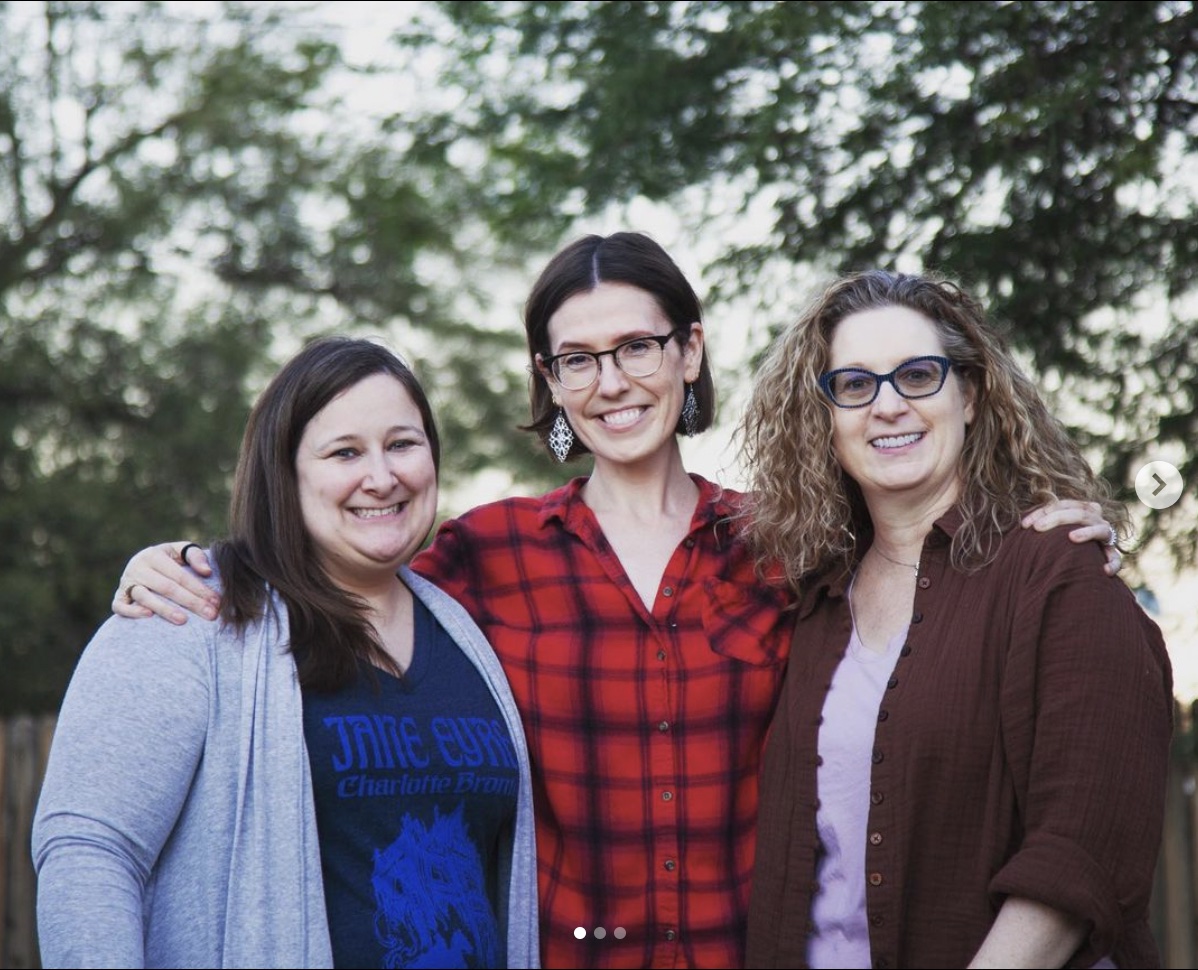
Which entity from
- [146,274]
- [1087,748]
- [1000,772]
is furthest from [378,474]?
[146,274]

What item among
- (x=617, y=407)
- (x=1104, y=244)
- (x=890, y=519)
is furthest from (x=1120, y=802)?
(x=1104, y=244)

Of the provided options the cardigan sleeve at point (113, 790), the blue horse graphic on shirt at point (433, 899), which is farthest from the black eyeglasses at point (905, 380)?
the cardigan sleeve at point (113, 790)

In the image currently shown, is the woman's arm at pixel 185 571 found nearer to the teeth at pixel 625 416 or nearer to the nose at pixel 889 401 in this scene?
the nose at pixel 889 401

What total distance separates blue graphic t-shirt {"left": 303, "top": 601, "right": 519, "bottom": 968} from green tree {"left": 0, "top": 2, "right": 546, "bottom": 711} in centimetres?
810

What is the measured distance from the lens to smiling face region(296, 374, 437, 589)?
315cm

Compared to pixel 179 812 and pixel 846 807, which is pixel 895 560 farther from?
pixel 179 812

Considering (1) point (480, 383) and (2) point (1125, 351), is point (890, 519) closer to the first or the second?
(2) point (1125, 351)

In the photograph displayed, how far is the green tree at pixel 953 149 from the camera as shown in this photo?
18.1ft

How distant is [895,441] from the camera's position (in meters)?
3.28

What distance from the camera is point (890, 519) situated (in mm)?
3396

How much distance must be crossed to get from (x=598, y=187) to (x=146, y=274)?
Answer: 778cm

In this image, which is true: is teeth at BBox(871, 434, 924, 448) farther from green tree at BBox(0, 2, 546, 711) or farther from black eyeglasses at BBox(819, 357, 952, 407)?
green tree at BBox(0, 2, 546, 711)

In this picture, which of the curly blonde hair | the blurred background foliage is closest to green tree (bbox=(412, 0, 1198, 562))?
the blurred background foliage

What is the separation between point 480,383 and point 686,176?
921 cm
